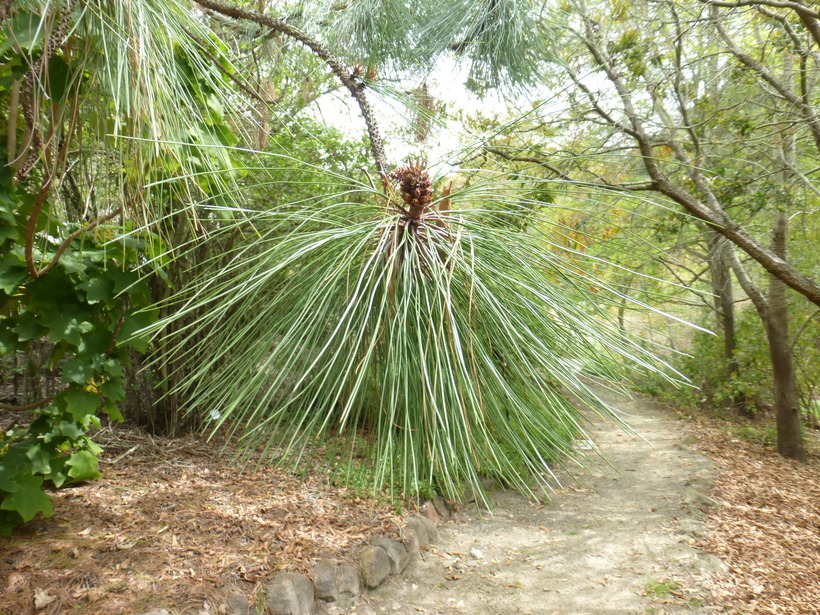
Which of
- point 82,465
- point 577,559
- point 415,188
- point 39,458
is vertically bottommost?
point 577,559

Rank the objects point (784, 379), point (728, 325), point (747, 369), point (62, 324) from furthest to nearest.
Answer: point (728, 325), point (747, 369), point (784, 379), point (62, 324)

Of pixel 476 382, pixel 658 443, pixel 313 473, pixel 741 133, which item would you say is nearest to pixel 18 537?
pixel 313 473

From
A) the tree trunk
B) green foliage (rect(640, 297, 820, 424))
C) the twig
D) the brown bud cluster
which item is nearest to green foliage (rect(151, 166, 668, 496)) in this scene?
the brown bud cluster

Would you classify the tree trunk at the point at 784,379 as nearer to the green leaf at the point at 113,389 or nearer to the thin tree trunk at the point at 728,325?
the thin tree trunk at the point at 728,325

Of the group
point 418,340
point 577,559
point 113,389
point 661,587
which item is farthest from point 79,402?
point 661,587

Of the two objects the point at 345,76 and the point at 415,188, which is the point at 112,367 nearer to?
the point at 345,76

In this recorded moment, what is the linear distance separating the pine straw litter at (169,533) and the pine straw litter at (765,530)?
178 cm

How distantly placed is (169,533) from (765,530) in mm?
3318

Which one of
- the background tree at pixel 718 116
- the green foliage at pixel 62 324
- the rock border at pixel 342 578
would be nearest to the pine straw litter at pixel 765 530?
the background tree at pixel 718 116

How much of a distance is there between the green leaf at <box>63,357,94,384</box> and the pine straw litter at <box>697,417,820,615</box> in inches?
113

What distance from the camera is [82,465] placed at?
2.13 meters

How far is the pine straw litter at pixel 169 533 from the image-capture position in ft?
5.76

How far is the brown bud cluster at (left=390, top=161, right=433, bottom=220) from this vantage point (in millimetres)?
736

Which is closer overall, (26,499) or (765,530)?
(26,499)
